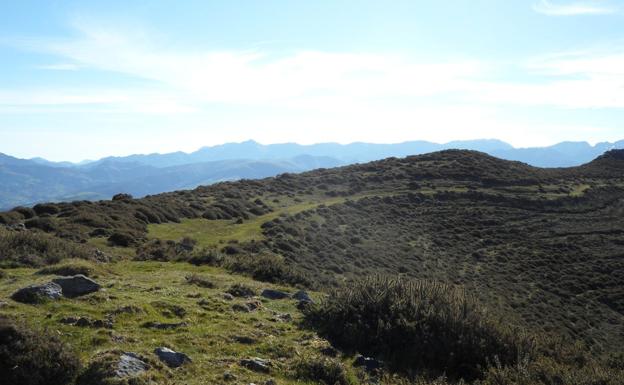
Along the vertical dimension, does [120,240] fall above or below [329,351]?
below

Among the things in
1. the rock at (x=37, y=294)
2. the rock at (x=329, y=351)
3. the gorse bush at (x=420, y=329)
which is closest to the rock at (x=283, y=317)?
the gorse bush at (x=420, y=329)

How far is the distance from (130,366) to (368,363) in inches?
177

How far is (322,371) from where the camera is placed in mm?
8914

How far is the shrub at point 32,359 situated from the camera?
7.28 meters

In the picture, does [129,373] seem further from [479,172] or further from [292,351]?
[479,172]

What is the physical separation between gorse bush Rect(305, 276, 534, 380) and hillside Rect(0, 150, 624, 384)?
1036 millimetres

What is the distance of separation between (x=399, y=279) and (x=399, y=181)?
64.3 metres

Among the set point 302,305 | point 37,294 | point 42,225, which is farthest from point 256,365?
point 42,225

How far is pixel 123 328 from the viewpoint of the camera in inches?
392

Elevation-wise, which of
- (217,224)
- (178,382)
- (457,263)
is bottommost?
(457,263)

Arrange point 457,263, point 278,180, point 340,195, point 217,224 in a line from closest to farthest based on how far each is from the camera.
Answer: point 217,224
point 457,263
point 340,195
point 278,180

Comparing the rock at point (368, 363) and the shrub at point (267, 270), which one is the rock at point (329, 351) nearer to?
the rock at point (368, 363)

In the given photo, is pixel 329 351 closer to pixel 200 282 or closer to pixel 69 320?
pixel 69 320

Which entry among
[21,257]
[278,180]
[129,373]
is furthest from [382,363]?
[278,180]
